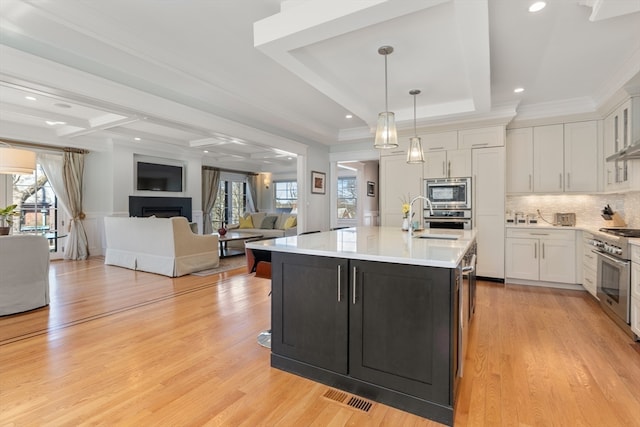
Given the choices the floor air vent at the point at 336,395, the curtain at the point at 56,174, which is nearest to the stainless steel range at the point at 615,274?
the floor air vent at the point at 336,395

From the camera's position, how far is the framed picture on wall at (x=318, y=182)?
6465 mm

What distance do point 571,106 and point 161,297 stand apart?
19.4ft

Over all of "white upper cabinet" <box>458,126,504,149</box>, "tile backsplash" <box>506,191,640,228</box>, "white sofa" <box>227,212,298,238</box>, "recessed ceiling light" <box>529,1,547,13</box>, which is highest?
"recessed ceiling light" <box>529,1,547,13</box>

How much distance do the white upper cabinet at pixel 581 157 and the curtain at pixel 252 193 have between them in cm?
876

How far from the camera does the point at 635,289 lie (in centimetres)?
268

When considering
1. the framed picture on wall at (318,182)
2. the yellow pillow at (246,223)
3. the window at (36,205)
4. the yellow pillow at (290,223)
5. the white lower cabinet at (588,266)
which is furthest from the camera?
the yellow pillow at (246,223)

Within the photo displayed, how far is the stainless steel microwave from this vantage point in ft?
16.2

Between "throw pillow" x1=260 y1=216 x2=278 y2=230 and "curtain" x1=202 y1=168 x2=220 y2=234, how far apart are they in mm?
1751

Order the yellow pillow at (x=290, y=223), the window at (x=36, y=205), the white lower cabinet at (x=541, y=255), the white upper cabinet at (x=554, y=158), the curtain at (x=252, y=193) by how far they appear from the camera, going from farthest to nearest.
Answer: the curtain at (x=252, y=193) → the yellow pillow at (x=290, y=223) → the window at (x=36, y=205) → the white upper cabinet at (x=554, y=158) → the white lower cabinet at (x=541, y=255)

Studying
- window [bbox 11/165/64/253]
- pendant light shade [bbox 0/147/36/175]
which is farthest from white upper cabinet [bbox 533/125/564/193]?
window [bbox 11/165/64/253]

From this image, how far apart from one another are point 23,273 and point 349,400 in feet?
12.1

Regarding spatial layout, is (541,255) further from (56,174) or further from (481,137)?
(56,174)

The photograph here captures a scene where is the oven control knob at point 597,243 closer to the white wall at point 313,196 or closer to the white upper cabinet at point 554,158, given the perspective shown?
the white upper cabinet at point 554,158

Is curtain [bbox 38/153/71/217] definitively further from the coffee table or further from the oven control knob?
the oven control knob
